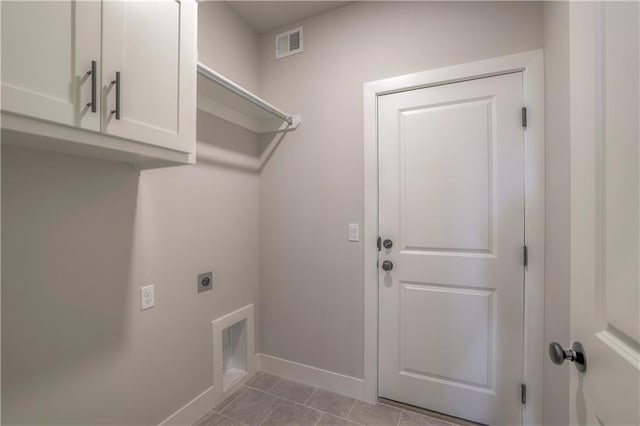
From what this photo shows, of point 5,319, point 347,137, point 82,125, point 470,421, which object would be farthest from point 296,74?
point 470,421

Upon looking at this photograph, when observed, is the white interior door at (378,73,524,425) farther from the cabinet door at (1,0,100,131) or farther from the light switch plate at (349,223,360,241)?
the cabinet door at (1,0,100,131)

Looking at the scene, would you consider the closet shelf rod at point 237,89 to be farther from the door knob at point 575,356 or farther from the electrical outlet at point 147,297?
the door knob at point 575,356

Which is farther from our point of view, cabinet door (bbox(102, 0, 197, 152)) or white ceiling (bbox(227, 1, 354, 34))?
white ceiling (bbox(227, 1, 354, 34))

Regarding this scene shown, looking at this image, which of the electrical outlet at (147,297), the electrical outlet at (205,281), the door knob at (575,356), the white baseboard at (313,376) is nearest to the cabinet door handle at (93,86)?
the electrical outlet at (147,297)

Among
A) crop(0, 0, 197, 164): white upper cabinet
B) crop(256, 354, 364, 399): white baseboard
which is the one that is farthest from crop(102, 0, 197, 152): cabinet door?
crop(256, 354, 364, 399): white baseboard

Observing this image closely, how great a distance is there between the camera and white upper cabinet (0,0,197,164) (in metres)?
0.69

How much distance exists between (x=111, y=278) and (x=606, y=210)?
1756mm

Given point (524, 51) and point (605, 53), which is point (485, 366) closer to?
point (605, 53)

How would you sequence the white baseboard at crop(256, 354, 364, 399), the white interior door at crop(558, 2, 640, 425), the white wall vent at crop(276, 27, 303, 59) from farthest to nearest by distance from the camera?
1. the white wall vent at crop(276, 27, 303, 59)
2. the white baseboard at crop(256, 354, 364, 399)
3. the white interior door at crop(558, 2, 640, 425)

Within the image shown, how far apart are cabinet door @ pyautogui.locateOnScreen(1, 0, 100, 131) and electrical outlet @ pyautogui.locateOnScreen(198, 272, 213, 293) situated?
3.64 feet

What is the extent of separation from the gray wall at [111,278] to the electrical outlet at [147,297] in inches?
0.9

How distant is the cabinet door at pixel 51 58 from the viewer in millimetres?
667

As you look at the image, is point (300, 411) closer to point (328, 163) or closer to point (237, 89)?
point (328, 163)

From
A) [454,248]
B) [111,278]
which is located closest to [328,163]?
[454,248]
